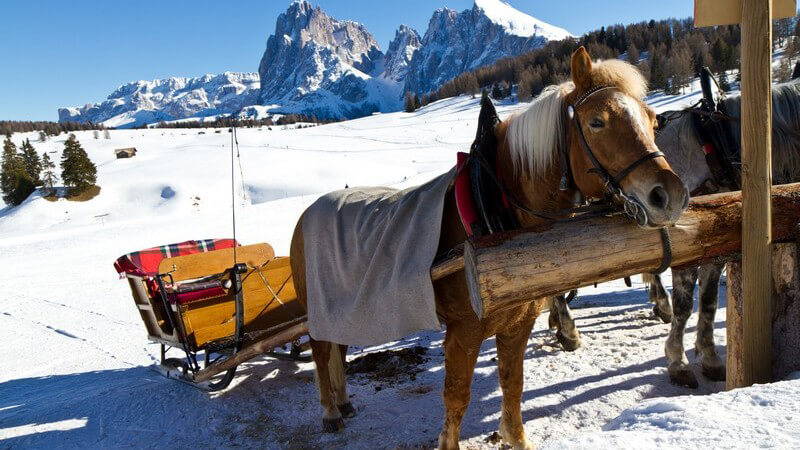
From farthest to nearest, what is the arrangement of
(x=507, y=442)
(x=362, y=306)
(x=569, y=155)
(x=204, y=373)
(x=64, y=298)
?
(x=64, y=298) < (x=204, y=373) < (x=507, y=442) < (x=362, y=306) < (x=569, y=155)

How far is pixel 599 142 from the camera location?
2062 mm

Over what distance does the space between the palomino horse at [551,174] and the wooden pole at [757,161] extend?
1.88 ft

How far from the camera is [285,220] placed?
16500mm

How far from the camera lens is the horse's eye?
81.1 inches

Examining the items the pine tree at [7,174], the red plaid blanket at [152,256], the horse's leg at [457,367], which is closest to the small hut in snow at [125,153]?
the pine tree at [7,174]

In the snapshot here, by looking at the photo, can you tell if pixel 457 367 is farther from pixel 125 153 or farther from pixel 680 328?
pixel 125 153

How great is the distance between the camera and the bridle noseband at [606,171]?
191 cm

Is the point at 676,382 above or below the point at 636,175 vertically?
below

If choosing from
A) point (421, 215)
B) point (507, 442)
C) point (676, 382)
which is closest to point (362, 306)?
point (421, 215)

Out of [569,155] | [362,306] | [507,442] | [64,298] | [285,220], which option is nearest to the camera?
[569,155]

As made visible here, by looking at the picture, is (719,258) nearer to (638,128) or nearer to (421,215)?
(638,128)

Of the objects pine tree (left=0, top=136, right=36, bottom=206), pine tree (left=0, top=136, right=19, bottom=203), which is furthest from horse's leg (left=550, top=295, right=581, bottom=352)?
pine tree (left=0, top=136, right=19, bottom=203)

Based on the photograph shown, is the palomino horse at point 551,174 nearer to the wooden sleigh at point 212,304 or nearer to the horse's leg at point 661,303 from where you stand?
the wooden sleigh at point 212,304

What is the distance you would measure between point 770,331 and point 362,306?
2139 millimetres
